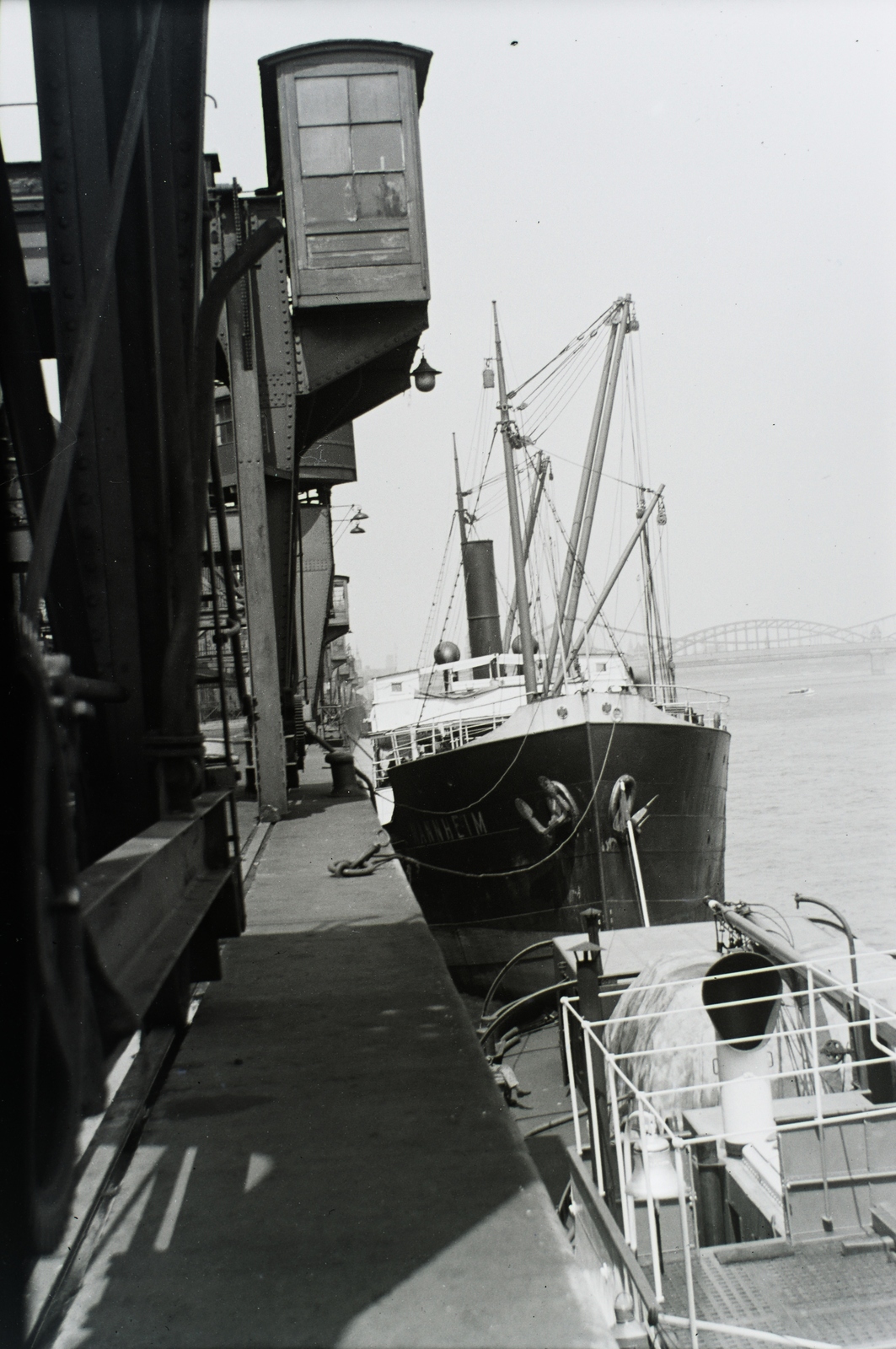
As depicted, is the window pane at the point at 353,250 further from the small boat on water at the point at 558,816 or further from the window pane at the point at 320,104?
the small boat on water at the point at 558,816

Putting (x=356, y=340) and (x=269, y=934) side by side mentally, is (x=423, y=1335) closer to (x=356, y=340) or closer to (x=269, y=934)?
(x=269, y=934)

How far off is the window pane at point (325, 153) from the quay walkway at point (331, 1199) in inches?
342

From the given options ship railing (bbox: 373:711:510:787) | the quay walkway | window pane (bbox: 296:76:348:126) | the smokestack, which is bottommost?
ship railing (bbox: 373:711:510:787)

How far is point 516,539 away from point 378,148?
9796 mm

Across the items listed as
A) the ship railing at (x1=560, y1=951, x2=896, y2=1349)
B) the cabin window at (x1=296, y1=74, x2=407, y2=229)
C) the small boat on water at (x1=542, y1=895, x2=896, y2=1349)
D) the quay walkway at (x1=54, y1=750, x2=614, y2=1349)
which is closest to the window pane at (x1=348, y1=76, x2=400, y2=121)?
the cabin window at (x1=296, y1=74, x2=407, y2=229)

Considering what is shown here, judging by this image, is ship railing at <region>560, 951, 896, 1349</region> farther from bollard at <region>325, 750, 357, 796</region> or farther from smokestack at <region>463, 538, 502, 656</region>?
smokestack at <region>463, 538, 502, 656</region>

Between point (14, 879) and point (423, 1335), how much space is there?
130 cm

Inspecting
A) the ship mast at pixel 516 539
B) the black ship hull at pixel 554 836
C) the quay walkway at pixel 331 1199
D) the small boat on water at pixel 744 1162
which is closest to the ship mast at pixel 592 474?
the ship mast at pixel 516 539

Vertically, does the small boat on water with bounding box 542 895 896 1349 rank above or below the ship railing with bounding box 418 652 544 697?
below

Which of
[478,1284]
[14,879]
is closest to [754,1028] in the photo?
[478,1284]

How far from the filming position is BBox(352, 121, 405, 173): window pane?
10766 mm

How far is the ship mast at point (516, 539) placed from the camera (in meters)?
18.1

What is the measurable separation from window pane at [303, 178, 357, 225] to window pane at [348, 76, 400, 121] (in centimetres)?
70

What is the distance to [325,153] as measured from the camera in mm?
10797
